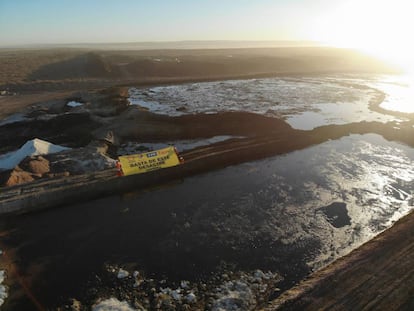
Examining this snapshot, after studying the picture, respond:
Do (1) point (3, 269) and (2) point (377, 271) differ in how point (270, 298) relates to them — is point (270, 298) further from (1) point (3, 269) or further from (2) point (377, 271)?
(1) point (3, 269)

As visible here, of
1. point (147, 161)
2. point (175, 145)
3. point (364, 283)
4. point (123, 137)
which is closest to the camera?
point (364, 283)

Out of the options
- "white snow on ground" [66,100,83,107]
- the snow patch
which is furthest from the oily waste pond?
"white snow on ground" [66,100,83,107]

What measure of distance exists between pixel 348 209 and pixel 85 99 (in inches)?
918

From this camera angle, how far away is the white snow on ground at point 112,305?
23.9ft

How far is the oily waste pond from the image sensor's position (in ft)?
28.3

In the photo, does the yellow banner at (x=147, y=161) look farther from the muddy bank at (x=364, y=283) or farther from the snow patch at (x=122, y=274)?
the muddy bank at (x=364, y=283)

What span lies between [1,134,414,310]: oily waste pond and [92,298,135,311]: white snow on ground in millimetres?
494

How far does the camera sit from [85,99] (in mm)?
28109

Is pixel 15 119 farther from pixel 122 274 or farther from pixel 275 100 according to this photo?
pixel 275 100

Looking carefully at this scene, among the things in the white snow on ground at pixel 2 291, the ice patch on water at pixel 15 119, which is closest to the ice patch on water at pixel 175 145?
the ice patch on water at pixel 15 119

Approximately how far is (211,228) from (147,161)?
4402 millimetres

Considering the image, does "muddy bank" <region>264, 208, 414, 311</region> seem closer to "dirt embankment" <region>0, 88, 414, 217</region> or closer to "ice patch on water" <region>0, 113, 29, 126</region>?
"dirt embankment" <region>0, 88, 414, 217</region>

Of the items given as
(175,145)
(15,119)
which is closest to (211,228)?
(175,145)

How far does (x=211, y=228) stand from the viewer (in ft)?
34.4
